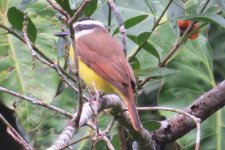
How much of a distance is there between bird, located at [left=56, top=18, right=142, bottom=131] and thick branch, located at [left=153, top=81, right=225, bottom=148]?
0.22m

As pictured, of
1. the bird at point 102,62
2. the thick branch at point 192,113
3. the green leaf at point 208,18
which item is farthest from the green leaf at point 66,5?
the thick branch at point 192,113

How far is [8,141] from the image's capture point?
3012mm

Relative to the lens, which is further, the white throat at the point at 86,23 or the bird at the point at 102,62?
the white throat at the point at 86,23

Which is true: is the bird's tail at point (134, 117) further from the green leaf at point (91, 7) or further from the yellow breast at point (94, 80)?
the green leaf at point (91, 7)

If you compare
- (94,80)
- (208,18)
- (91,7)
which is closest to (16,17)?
(91,7)

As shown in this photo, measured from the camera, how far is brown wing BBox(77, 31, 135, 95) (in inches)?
78.5

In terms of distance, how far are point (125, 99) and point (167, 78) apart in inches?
23.6

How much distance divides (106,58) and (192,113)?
35 centimetres

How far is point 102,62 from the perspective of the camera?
2160 mm

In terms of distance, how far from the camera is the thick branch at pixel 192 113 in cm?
204

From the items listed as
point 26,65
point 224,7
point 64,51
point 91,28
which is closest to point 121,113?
point 64,51

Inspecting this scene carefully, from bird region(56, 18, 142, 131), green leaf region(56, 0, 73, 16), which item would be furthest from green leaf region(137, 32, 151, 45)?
green leaf region(56, 0, 73, 16)

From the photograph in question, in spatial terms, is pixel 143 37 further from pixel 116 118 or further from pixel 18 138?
pixel 18 138

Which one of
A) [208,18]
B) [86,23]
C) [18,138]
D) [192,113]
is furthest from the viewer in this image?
[86,23]
